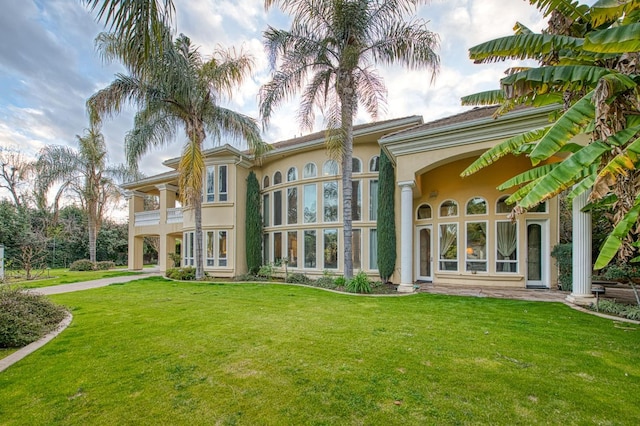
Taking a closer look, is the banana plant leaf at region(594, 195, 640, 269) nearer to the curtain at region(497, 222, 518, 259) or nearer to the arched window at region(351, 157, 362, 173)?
the curtain at region(497, 222, 518, 259)

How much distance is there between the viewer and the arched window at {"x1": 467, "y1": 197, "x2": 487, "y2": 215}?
11.3 metres

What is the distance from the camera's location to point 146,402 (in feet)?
10.2

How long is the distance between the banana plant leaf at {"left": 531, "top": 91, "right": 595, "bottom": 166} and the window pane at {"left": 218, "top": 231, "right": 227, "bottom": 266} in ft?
45.8

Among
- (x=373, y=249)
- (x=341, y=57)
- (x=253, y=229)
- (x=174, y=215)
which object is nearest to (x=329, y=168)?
(x=373, y=249)

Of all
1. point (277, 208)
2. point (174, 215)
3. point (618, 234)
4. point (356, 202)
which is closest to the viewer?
point (618, 234)

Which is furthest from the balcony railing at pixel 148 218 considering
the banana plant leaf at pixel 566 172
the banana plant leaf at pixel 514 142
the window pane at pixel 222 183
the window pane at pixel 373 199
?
the banana plant leaf at pixel 566 172

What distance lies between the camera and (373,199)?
12711mm

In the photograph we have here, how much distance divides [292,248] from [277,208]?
2346mm

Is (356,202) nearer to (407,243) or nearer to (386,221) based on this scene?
(386,221)

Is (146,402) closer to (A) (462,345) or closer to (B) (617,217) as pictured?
(A) (462,345)

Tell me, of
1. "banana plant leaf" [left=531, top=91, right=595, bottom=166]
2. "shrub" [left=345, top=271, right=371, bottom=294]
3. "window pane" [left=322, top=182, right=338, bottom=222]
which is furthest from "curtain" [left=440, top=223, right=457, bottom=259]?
"banana plant leaf" [left=531, top=91, right=595, bottom=166]

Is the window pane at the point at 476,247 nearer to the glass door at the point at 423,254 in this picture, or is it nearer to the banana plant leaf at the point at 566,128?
the glass door at the point at 423,254

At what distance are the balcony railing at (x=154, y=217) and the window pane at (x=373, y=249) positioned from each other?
13.9 metres

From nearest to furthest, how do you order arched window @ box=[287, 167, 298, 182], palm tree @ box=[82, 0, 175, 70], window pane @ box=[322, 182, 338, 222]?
palm tree @ box=[82, 0, 175, 70] → window pane @ box=[322, 182, 338, 222] → arched window @ box=[287, 167, 298, 182]
